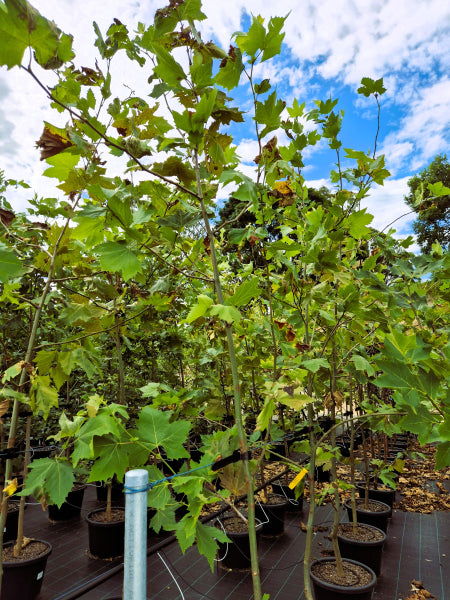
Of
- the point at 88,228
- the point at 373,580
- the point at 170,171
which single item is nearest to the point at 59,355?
the point at 88,228

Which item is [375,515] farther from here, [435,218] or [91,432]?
[435,218]

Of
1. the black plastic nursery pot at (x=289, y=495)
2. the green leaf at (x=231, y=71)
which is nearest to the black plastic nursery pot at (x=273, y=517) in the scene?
the black plastic nursery pot at (x=289, y=495)

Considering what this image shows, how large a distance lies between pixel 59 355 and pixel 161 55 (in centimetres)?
115

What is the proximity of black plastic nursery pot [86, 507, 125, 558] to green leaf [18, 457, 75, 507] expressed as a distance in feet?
6.76

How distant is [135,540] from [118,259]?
637 mm

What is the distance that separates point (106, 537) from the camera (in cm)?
315

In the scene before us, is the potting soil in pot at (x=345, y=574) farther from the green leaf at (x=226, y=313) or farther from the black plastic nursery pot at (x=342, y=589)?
the green leaf at (x=226, y=313)

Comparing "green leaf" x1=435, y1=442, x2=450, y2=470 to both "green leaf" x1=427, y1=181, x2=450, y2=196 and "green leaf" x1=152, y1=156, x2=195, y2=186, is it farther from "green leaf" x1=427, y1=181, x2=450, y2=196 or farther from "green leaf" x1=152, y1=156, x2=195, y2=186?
"green leaf" x1=427, y1=181, x2=450, y2=196

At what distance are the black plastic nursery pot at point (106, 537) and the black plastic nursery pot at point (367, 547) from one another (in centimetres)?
166

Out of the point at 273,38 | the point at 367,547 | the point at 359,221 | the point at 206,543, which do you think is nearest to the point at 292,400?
the point at 206,543

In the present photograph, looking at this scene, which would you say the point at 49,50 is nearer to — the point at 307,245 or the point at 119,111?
the point at 119,111

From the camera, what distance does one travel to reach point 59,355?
1.62 meters

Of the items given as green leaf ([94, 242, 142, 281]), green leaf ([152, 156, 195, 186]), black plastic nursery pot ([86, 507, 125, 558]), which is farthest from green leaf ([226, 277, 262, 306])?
black plastic nursery pot ([86, 507, 125, 558])

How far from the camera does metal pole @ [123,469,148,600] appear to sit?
833mm
